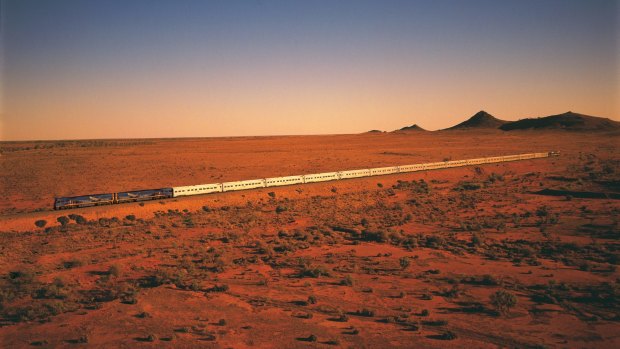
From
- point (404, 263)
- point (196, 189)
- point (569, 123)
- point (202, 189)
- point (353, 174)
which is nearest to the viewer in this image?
point (404, 263)

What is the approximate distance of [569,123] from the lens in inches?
6752

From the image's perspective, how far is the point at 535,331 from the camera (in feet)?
47.1

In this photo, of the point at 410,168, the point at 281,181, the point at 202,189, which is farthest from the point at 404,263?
the point at 410,168

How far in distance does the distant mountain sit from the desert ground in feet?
465

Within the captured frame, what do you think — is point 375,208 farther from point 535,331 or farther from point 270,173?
point 270,173

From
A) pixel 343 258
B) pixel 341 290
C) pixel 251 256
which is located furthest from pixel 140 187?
pixel 341 290

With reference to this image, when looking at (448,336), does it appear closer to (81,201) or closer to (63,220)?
(63,220)

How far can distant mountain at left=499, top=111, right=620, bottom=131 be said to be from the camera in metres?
164

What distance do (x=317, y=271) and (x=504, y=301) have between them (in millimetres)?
8405

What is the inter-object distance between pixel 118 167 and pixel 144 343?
2512 inches

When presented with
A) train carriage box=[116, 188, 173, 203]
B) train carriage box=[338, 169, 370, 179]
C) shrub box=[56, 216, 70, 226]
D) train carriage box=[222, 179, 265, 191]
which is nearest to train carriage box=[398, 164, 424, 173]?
train carriage box=[338, 169, 370, 179]

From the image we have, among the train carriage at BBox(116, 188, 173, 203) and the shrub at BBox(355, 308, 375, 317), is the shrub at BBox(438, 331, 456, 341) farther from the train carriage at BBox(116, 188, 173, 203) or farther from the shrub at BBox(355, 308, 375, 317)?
the train carriage at BBox(116, 188, 173, 203)

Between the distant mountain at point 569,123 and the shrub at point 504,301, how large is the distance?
6919 inches

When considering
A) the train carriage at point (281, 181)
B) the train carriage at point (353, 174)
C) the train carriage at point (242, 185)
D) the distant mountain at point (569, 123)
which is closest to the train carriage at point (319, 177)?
the train carriage at point (281, 181)
